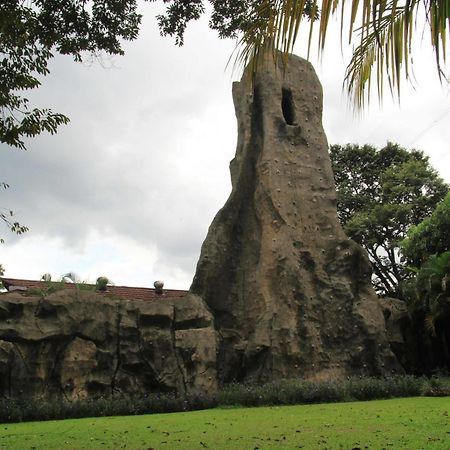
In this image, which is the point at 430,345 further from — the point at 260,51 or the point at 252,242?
the point at 260,51

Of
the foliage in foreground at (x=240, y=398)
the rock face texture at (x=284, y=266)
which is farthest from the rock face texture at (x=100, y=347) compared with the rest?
the rock face texture at (x=284, y=266)

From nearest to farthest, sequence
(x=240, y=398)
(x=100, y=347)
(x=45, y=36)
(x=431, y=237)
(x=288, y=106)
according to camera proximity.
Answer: (x=45, y=36), (x=240, y=398), (x=100, y=347), (x=288, y=106), (x=431, y=237)

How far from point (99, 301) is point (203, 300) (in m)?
3.02

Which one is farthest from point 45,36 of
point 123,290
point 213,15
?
point 123,290

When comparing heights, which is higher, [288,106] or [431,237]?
[288,106]

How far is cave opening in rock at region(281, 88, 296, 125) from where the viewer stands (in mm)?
18309

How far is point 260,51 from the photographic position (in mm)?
3125

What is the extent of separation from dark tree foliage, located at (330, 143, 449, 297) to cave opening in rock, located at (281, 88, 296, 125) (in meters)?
10.2

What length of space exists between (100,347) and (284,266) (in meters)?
5.39

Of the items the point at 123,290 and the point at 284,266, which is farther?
the point at 123,290

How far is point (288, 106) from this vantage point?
18562 mm

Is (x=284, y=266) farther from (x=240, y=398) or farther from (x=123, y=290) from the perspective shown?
(x=123, y=290)

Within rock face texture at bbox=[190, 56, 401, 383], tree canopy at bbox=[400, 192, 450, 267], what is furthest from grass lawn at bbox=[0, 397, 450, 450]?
tree canopy at bbox=[400, 192, 450, 267]

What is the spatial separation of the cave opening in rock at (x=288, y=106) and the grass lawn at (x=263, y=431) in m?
10.3
